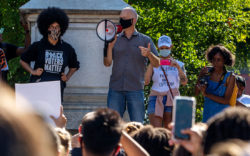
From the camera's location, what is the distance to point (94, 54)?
6.24 m

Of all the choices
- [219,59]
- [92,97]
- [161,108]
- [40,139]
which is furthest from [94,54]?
[40,139]

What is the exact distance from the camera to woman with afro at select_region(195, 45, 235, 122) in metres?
5.80

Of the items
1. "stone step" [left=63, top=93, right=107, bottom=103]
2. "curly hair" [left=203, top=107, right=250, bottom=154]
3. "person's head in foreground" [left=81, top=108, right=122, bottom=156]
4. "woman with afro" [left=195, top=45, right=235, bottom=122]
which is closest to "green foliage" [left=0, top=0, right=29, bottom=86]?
"stone step" [left=63, top=93, right=107, bottom=103]

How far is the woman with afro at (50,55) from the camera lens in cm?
537

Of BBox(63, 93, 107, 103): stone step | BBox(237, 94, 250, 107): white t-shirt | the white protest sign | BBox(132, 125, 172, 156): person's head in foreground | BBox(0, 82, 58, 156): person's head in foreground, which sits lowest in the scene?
BBox(237, 94, 250, 107): white t-shirt

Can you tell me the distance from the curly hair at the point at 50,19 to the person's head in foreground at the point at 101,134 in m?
3.06

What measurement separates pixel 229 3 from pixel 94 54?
443 inches

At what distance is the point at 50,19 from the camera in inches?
221

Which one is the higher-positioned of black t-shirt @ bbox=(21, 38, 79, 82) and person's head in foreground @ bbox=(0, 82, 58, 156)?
person's head in foreground @ bbox=(0, 82, 58, 156)

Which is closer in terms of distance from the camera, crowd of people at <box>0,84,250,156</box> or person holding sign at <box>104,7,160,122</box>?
crowd of people at <box>0,84,250,156</box>

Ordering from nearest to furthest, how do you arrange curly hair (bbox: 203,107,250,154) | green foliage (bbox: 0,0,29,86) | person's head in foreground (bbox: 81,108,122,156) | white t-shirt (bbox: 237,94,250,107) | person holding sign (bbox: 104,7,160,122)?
curly hair (bbox: 203,107,250,154)
person's head in foreground (bbox: 81,108,122,156)
person holding sign (bbox: 104,7,160,122)
white t-shirt (bbox: 237,94,250,107)
green foliage (bbox: 0,0,29,86)

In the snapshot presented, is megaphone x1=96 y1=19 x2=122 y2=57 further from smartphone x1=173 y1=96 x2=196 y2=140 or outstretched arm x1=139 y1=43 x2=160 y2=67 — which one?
smartphone x1=173 y1=96 x2=196 y2=140

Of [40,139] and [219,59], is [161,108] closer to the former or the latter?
[219,59]

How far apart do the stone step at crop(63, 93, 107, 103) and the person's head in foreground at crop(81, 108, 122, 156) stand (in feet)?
11.2
